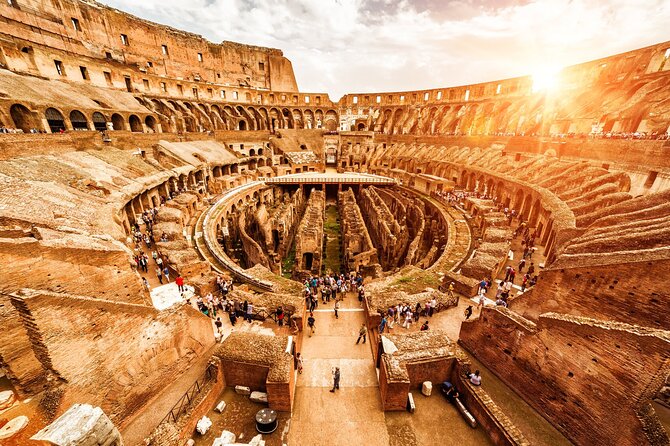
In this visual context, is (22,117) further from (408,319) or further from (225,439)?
(408,319)

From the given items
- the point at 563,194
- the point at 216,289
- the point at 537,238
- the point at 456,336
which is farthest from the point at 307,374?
the point at 563,194

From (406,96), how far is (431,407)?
5090 cm

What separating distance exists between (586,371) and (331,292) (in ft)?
26.5

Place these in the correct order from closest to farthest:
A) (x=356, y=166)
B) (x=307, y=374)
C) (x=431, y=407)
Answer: (x=431, y=407) < (x=307, y=374) < (x=356, y=166)

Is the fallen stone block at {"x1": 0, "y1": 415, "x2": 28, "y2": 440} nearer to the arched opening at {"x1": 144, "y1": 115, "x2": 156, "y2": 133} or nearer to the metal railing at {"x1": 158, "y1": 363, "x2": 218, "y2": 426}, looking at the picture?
the metal railing at {"x1": 158, "y1": 363, "x2": 218, "y2": 426}

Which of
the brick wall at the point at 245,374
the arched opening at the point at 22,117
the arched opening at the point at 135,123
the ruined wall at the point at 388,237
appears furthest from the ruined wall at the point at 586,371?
the arched opening at the point at 135,123

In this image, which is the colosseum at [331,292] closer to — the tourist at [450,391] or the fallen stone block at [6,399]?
the fallen stone block at [6,399]

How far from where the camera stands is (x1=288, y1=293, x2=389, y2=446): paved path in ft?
20.9

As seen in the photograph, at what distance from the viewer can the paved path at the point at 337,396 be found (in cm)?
637

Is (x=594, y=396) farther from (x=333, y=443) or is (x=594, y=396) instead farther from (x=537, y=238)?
(x=537, y=238)

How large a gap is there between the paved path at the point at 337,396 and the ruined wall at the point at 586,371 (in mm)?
3752

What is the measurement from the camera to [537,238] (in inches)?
666

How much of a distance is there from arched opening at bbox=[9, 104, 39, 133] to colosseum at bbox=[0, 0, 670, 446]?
8.9 inches

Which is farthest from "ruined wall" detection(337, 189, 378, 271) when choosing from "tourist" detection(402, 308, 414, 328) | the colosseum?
"tourist" detection(402, 308, 414, 328)
